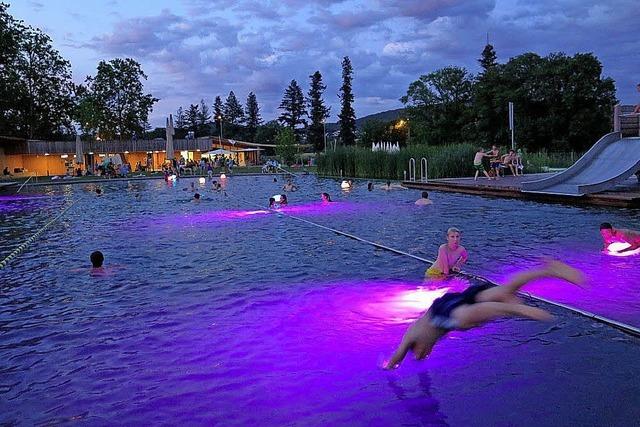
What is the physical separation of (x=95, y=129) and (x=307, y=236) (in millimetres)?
59351

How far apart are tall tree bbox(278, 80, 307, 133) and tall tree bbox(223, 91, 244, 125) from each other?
14614 millimetres

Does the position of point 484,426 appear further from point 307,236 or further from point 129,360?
point 307,236

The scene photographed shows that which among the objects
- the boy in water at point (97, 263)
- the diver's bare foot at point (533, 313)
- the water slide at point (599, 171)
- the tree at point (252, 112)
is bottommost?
the boy in water at point (97, 263)

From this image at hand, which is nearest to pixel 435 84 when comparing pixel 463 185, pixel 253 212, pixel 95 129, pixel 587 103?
pixel 587 103

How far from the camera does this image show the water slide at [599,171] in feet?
51.9

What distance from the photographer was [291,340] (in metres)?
5.73

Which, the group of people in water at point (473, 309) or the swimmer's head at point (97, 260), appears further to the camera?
the swimmer's head at point (97, 260)

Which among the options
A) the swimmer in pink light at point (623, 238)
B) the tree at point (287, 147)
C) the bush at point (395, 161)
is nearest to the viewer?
the swimmer in pink light at point (623, 238)

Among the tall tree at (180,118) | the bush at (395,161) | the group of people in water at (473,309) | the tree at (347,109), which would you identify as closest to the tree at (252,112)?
the tall tree at (180,118)

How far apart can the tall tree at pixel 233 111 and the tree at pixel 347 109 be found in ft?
117

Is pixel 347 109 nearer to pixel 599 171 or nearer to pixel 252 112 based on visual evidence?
pixel 252 112

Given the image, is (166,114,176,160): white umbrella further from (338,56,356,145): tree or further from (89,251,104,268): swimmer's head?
(338,56,356,145): tree

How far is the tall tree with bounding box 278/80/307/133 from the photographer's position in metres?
104

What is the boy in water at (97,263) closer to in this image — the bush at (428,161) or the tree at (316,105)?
the bush at (428,161)
